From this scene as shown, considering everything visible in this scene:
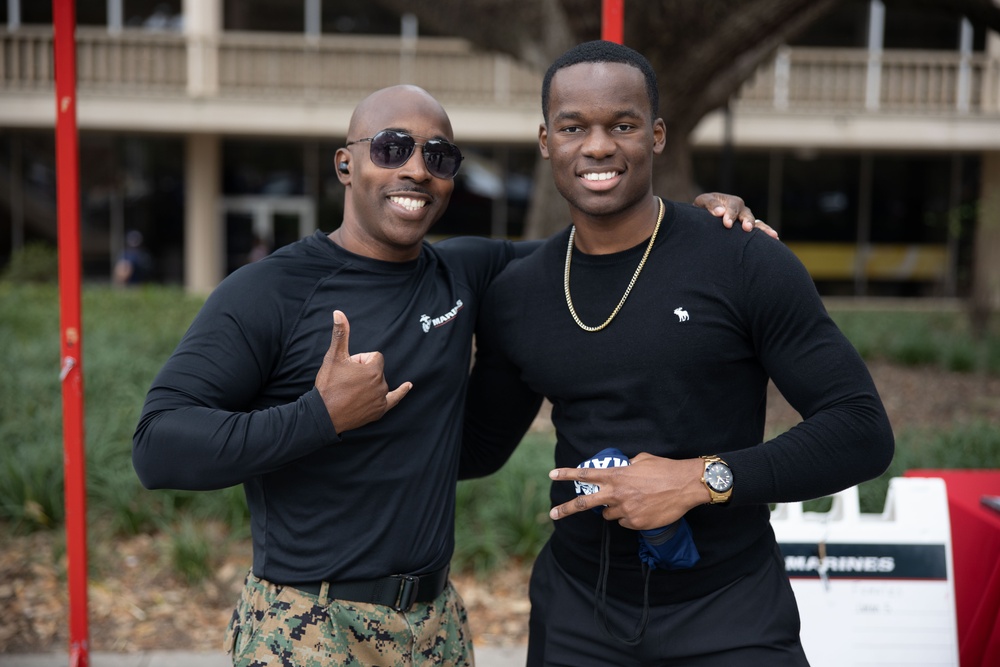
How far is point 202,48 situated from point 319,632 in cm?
1796

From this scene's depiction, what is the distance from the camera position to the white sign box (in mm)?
2982

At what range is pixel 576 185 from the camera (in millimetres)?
2273

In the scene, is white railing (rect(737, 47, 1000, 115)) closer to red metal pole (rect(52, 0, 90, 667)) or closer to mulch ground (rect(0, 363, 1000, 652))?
mulch ground (rect(0, 363, 1000, 652))

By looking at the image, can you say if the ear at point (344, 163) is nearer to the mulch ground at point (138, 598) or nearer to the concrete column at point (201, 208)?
the mulch ground at point (138, 598)

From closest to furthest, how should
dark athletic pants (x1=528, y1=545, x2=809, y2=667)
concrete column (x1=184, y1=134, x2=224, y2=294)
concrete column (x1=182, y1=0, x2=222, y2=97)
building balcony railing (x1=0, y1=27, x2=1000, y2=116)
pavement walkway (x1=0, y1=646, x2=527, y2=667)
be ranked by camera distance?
dark athletic pants (x1=528, y1=545, x2=809, y2=667) → pavement walkway (x1=0, y1=646, x2=527, y2=667) → concrete column (x1=182, y1=0, x2=222, y2=97) → building balcony railing (x1=0, y1=27, x2=1000, y2=116) → concrete column (x1=184, y1=134, x2=224, y2=294)

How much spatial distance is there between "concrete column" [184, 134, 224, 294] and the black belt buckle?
18.2 m

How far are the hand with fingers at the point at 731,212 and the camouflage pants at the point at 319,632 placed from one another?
126 cm

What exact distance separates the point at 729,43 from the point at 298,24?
53.3 feet

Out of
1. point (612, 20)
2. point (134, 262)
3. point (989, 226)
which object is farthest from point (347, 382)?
point (134, 262)

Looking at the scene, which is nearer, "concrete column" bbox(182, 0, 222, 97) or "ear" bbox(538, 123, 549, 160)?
"ear" bbox(538, 123, 549, 160)

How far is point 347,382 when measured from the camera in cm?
212

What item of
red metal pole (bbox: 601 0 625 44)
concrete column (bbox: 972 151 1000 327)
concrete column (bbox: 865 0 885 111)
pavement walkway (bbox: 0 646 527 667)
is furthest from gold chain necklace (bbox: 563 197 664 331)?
concrete column (bbox: 865 0 885 111)

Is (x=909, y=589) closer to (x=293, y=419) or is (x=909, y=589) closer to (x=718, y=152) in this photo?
(x=293, y=419)

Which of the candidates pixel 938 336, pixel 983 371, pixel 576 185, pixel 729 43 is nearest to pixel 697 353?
pixel 576 185
